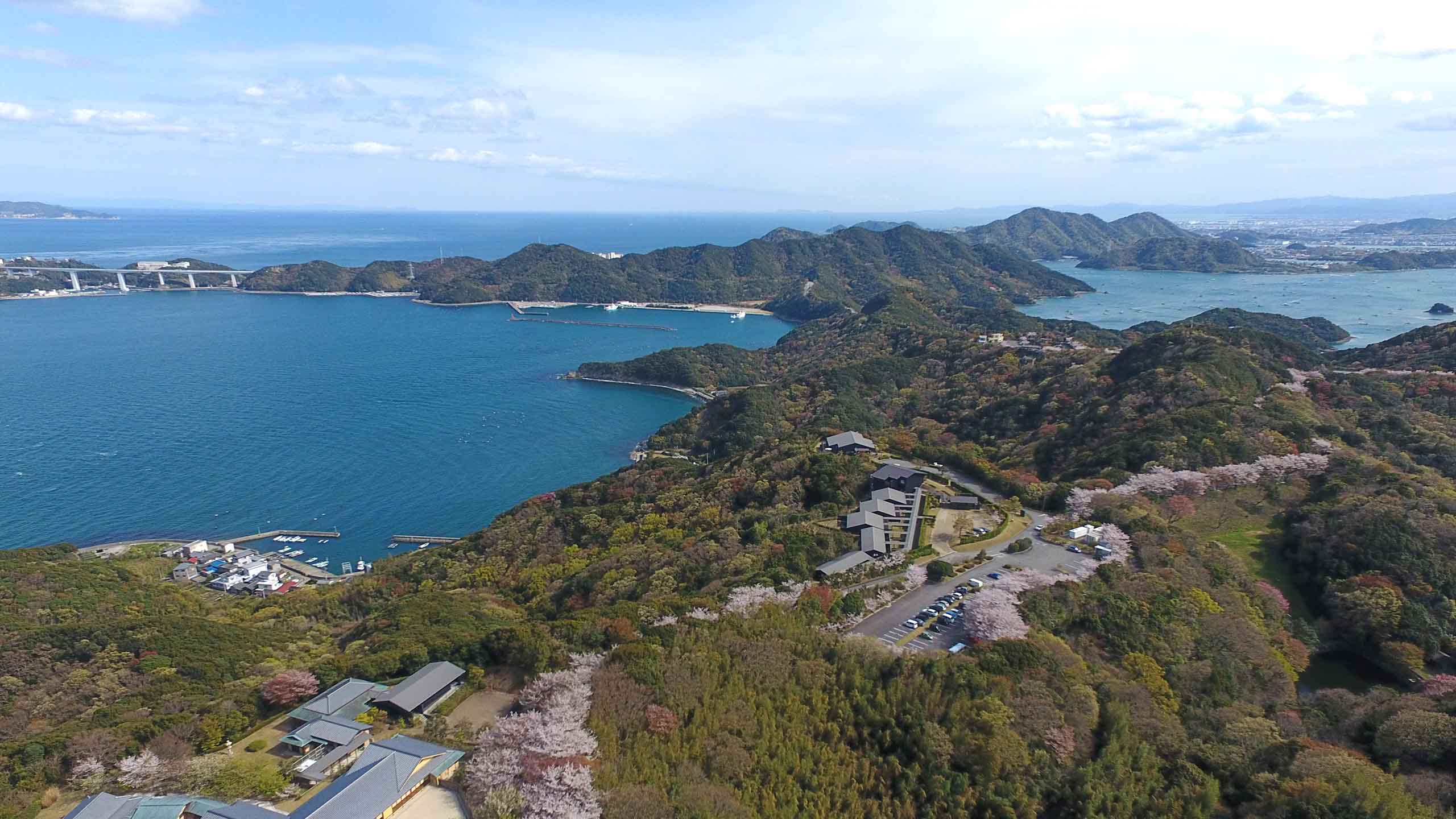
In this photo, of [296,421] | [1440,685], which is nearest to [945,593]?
[1440,685]

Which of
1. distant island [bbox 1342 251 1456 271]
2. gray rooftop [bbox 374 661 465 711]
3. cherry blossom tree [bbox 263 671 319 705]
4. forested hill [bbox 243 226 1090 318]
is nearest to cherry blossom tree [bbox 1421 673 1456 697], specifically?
gray rooftop [bbox 374 661 465 711]

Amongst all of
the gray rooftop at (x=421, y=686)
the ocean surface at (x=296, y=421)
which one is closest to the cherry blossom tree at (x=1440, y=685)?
the gray rooftop at (x=421, y=686)

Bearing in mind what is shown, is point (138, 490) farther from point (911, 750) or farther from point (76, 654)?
point (911, 750)

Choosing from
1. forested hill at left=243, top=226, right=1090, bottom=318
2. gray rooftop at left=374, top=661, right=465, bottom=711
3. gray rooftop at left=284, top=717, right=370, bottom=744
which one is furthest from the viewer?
forested hill at left=243, top=226, right=1090, bottom=318

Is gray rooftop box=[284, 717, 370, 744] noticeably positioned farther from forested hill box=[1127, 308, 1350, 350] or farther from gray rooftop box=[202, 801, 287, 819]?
forested hill box=[1127, 308, 1350, 350]

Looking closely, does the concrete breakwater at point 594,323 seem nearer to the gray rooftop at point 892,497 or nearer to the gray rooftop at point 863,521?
the gray rooftop at point 892,497

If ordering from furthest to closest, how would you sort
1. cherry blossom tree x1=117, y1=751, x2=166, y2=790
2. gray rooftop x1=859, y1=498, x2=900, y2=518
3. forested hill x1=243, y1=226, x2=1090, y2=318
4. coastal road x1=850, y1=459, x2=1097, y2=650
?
forested hill x1=243, y1=226, x2=1090, y2=318
gray rooftop x1=859, y1=498, x2=900, y2=518
coastal road x1=850, y1=459, x2=1097, y2=650
cherry blossom tree x1=117, y1=751, x2=166, y2=790

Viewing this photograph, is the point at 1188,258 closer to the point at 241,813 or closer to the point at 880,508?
the point at 880,508
